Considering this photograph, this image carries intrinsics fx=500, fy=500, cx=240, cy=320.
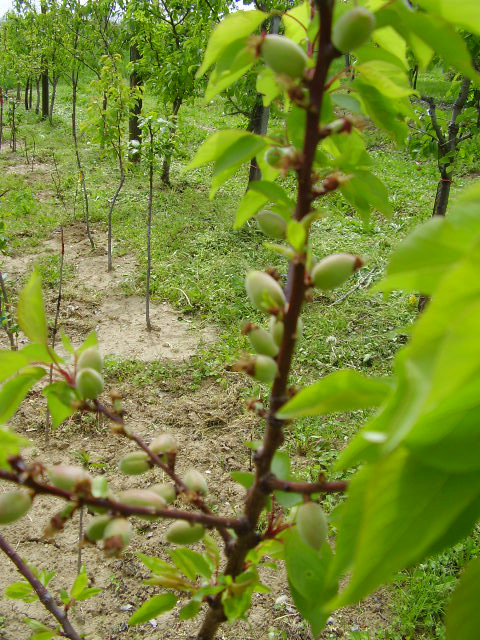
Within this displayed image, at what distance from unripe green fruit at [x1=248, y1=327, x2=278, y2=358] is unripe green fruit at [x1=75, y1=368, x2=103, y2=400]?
0.56ft

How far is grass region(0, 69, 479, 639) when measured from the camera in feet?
8.28

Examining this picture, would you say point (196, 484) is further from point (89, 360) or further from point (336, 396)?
point (336, 396)

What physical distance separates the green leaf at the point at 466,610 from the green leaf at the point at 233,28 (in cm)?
49

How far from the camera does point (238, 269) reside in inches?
183

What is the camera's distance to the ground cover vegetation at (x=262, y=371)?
12.2 inches

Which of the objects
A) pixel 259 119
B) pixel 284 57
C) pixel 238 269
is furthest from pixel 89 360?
pixel 259 119

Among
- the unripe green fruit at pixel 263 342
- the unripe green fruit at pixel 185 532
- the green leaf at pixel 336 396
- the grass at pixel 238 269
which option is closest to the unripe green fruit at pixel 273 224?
the unripe green fruit at pixel 263 342

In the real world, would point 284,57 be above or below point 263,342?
above

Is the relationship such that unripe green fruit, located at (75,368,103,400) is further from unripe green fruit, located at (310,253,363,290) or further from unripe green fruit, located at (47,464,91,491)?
unripe green fruit, located at (310,253,363,290)

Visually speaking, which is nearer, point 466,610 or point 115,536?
point 466,610

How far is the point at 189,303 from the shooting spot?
4.09m

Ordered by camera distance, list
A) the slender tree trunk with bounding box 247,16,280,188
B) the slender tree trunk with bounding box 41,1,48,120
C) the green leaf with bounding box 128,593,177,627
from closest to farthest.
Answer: the green leaf with bounding box 128,593,177,627 → the slender tree trunk with bounding box 247,16,280,188 → the slender tree trunk with bounding box 41,1,48,120

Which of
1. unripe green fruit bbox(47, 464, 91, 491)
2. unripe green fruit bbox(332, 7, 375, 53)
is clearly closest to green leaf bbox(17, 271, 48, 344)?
unripe green fruit bbox(47, 464, 91, 491)

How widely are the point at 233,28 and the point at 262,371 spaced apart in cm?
33
